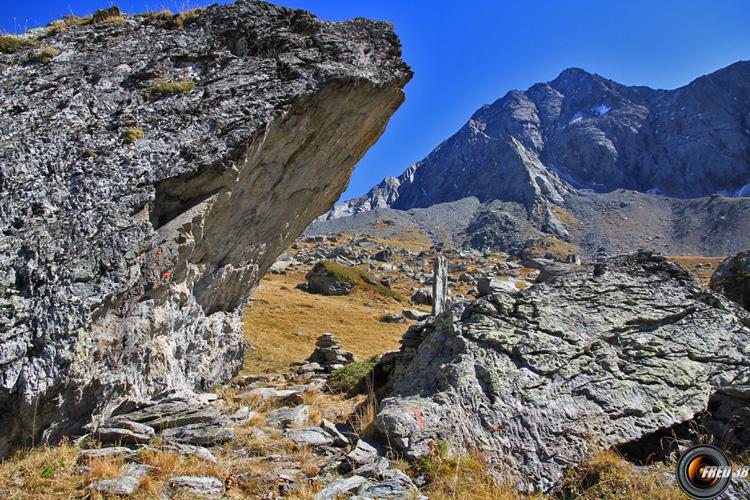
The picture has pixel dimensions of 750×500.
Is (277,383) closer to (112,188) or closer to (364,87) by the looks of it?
(112,188)

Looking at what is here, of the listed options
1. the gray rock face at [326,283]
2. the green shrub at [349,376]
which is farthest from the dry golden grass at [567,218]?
the green shrub at [349,376]

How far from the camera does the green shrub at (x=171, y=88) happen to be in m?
10.0

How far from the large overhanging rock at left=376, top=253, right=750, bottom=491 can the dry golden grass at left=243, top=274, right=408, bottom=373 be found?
10053mm

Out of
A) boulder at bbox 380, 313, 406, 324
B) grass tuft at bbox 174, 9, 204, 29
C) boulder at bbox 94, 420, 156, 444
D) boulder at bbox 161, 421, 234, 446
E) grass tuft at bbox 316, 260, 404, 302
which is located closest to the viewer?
boulder at bbox 94, 420, 156, 444

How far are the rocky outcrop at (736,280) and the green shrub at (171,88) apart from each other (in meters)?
17.0

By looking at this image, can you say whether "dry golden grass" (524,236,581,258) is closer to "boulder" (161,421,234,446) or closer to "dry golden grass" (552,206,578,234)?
"dry golden grass" (552,206,578,234)

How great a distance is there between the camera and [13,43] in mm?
10430

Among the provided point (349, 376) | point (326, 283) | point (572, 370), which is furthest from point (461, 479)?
point (326, 283)

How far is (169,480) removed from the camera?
5.83m

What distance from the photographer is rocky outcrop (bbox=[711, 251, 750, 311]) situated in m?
15.2

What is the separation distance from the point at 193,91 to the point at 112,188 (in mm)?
2905

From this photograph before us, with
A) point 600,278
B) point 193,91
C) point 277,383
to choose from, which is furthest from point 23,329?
point 600,278

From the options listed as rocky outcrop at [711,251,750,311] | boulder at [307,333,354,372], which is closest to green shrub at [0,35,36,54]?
boulder at [307,333,354,372]

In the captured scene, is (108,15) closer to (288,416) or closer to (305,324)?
(288,416)
